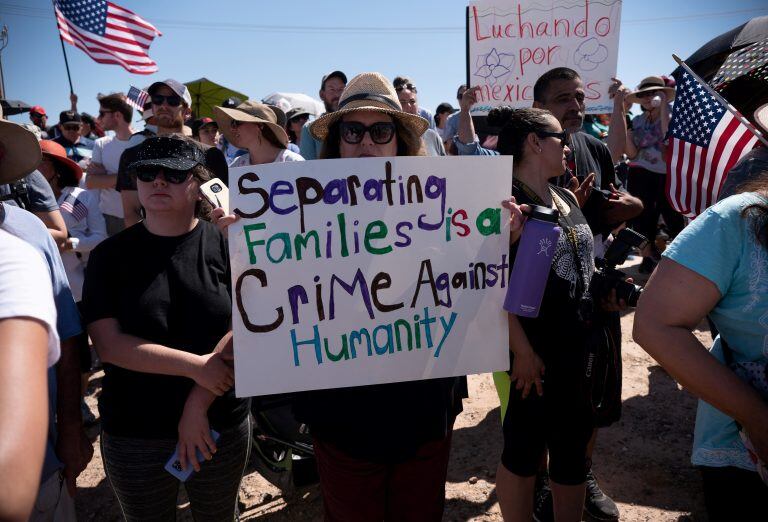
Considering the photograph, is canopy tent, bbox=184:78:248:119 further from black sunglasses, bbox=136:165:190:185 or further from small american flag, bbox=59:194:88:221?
black sunglasses, bbox=136:165:190:185

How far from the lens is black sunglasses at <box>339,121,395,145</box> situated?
189 cm

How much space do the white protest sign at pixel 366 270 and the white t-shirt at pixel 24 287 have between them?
71 centimetres

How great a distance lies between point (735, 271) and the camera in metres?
1.31

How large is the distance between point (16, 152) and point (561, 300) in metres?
2.10

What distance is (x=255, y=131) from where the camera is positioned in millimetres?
3602

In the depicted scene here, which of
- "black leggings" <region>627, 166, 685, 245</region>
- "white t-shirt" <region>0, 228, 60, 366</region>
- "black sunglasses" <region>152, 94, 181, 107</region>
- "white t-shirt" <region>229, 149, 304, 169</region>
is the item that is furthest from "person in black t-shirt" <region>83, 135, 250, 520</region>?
"black leggings" <region>627, 166, 685, 245</region>

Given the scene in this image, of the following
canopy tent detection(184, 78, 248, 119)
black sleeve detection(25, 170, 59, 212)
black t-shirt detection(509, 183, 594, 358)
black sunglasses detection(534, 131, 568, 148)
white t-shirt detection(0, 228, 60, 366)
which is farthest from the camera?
canopy tent detection(184, 78, 248, 119)

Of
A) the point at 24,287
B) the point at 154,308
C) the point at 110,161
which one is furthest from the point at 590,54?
the point at 24,287

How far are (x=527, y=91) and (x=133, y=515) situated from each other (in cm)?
425

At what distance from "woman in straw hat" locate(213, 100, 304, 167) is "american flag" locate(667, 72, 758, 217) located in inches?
98.4

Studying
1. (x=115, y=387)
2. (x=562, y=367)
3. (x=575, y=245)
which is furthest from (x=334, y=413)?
(x=575, y=245)

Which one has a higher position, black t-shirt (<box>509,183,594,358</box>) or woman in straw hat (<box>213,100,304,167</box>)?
woman in straw hat (<box>213,100,304,167</box>)

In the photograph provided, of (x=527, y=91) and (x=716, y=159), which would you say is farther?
(x=527, y=91)

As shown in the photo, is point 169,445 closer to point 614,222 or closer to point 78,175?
point 614,222
